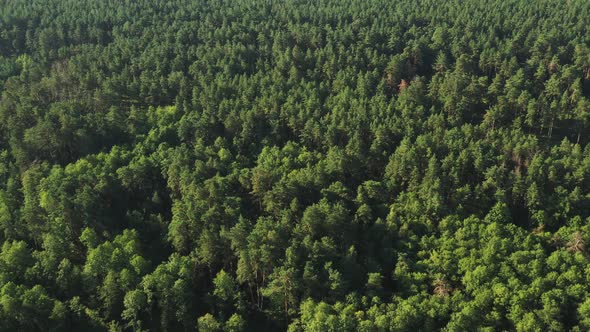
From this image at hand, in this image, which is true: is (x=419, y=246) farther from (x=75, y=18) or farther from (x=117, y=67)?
(x=75, y=18)

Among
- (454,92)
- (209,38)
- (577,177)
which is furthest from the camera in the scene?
(209,38)

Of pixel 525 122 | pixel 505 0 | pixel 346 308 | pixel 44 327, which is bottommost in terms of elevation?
pixel 44 327

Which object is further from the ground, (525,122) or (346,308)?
(525,122)

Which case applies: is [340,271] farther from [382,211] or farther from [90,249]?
[90,249]

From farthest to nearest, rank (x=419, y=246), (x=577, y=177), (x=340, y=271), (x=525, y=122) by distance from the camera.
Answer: (x=525, y=122)
(x=577, y=177)
(x=419, y=246)
(x=340, y=271)

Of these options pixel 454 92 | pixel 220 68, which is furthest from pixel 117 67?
pixel 454 92

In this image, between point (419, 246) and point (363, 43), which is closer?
point (419, 246)
